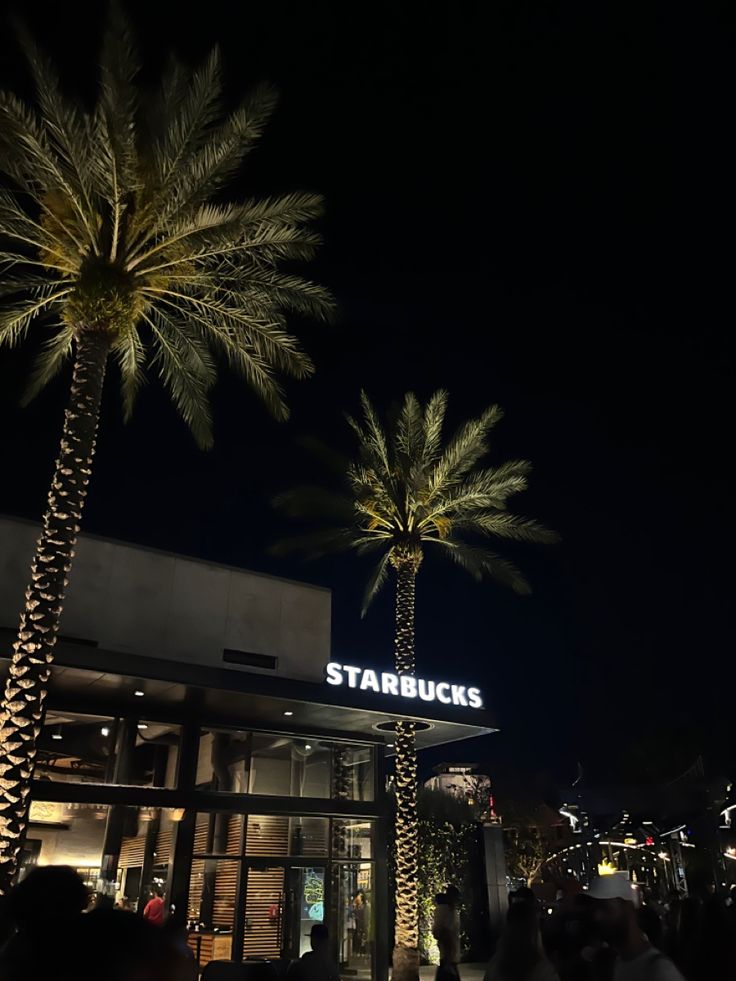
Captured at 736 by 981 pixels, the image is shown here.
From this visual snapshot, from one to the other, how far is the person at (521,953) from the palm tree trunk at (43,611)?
9.46m

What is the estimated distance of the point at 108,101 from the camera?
13.4 meters

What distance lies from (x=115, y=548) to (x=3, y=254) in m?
7.06

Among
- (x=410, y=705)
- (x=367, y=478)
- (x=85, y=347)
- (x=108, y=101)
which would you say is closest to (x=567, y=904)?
(x=410, y=705)

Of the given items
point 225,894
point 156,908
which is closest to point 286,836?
point 225,894

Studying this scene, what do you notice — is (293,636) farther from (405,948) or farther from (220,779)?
(405,948)

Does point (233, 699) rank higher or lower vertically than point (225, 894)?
higher

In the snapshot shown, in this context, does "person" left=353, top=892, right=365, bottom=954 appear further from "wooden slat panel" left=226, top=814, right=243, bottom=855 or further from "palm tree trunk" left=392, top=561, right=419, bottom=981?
"wooden slat panel" left=226, top=814, right=243, bottom=855

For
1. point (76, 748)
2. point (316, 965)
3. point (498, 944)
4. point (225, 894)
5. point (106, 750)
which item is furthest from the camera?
point (225, 894)

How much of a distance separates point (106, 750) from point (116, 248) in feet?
35.9

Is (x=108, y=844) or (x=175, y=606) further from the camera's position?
(x=175, y=606)

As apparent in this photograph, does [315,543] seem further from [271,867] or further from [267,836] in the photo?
[271,867]

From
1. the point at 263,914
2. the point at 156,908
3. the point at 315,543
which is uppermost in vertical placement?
the point at 315,543

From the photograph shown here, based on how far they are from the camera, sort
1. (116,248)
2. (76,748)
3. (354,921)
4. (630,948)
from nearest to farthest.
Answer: (630,948) → (116,248) → (76,748) → (354,921)

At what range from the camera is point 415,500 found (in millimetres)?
22812
